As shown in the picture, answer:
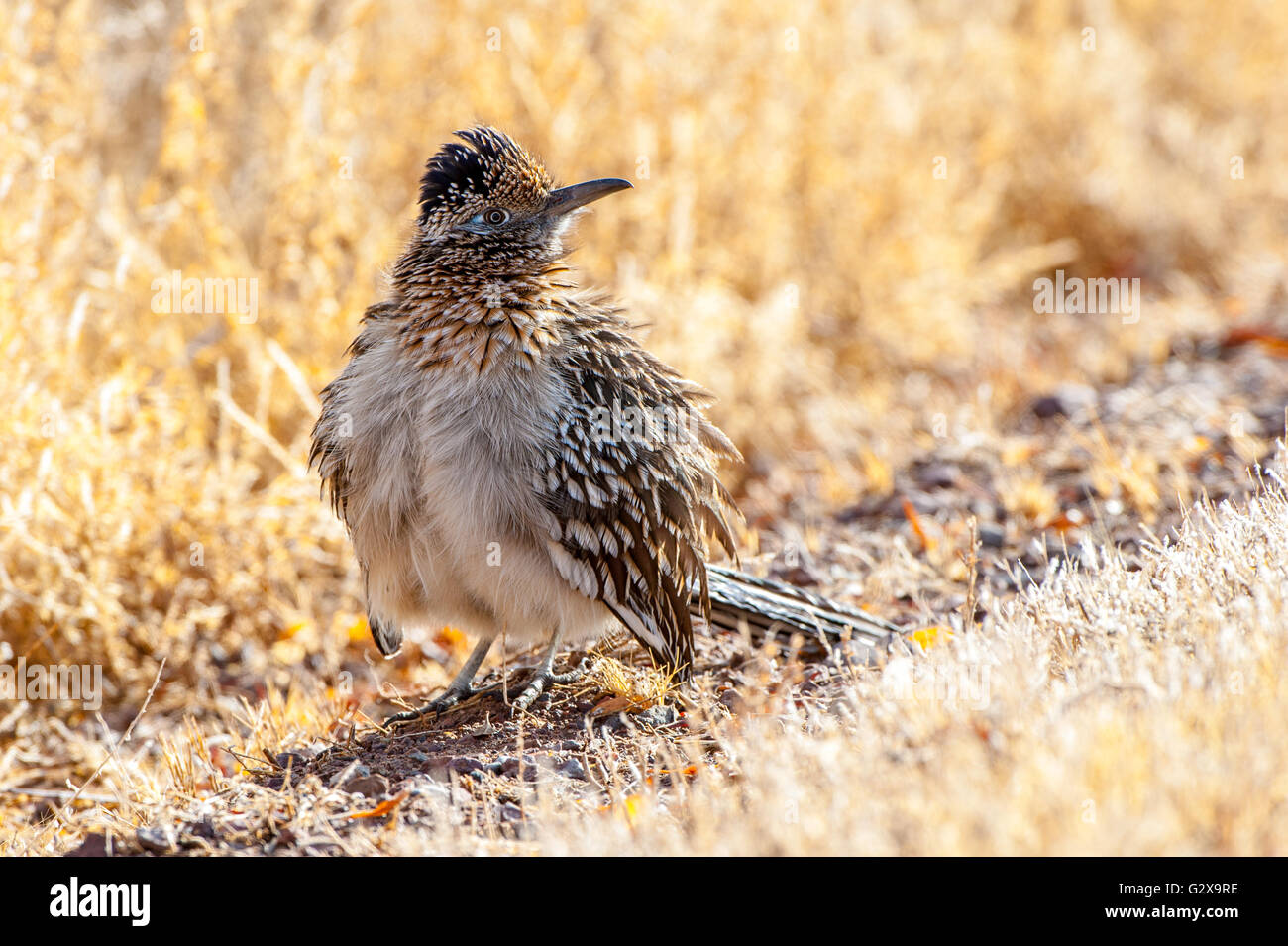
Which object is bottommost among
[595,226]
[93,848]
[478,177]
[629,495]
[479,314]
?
[93,848]

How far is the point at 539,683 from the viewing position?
14.7ft

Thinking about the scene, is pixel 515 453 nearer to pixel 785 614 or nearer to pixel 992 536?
pixel 785 614

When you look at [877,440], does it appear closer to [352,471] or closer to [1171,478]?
[1171,478]

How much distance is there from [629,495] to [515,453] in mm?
456

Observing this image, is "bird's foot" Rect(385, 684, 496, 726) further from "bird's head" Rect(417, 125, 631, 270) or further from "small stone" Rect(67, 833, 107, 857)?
"bird's head" Rect(417, 125, 631, 270)

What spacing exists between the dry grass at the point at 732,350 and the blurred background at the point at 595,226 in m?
0.03

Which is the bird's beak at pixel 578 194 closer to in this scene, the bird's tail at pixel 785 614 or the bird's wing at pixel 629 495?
the bird's wing at pixel 629 495

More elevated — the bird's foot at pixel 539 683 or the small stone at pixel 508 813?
the bird's foot at pixel 539 683

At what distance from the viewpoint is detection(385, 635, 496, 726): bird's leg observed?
4.48 meters

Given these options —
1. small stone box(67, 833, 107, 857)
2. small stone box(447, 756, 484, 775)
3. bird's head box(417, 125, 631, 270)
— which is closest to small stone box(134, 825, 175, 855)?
small stone box(67, 833, 107, 857)

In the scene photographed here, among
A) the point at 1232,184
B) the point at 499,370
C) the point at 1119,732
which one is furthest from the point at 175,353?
the point at 1232,184

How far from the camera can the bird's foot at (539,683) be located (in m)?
4.35

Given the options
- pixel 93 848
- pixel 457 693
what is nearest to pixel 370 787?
pixel 93 848

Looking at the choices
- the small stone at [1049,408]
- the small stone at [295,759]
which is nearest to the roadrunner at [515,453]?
the small stone at [295,759]
